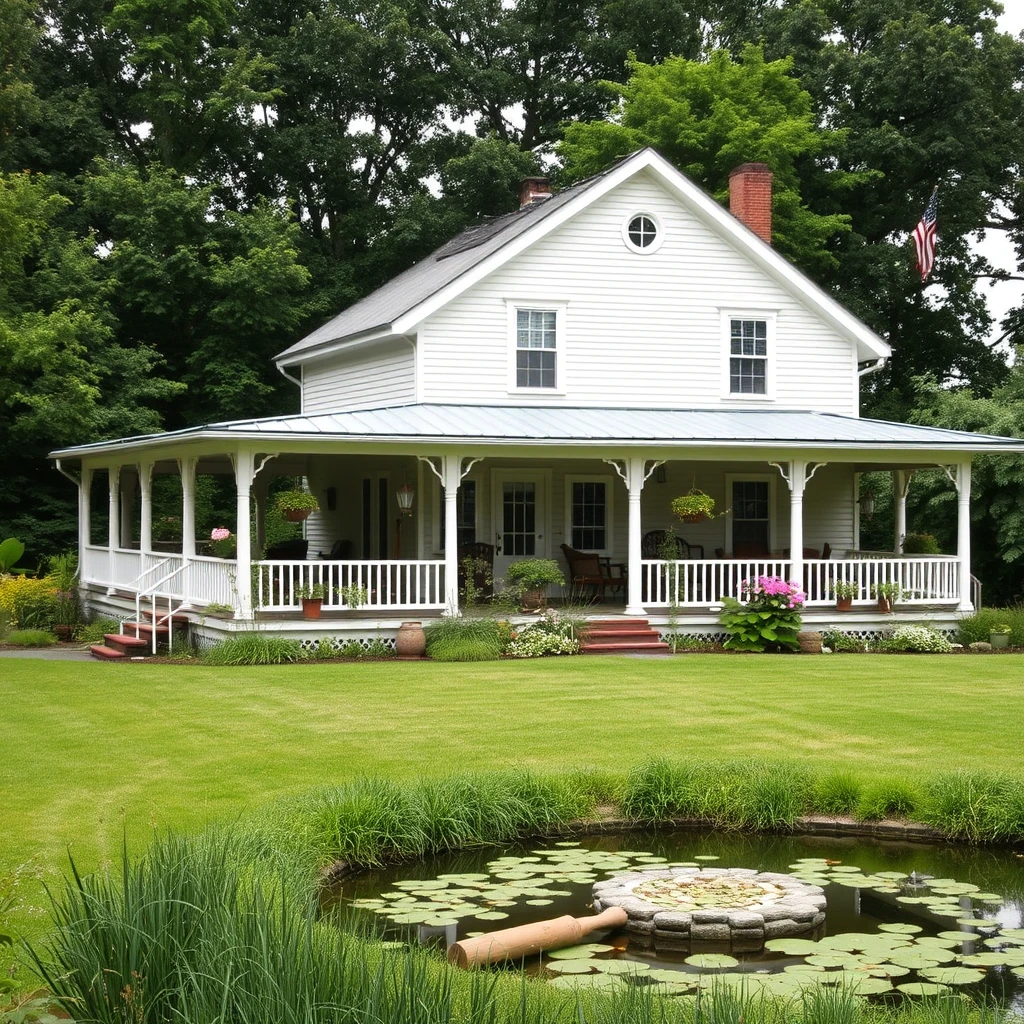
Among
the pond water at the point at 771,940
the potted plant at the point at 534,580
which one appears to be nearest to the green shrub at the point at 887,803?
the pond water at the point at 771,940

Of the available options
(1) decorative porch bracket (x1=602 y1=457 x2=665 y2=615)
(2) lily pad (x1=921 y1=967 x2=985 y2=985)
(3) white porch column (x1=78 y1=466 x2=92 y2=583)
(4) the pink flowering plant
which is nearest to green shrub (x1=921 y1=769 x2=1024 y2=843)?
(2) lily pad (x1=921 y1=967 x2=985 y2=985)

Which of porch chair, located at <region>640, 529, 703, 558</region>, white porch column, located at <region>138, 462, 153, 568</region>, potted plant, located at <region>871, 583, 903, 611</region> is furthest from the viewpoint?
porch chair, located at <region>640, 529, 703, 558</region>

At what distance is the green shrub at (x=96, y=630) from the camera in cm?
→ 2361

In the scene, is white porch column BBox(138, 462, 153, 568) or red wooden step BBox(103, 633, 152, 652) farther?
white porch column BBox(138, 462, 153, 568)

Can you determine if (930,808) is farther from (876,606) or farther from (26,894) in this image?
(876,606)

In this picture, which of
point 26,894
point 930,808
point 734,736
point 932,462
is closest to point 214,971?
point 26,894

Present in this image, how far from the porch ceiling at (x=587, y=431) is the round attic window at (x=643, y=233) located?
2.94m

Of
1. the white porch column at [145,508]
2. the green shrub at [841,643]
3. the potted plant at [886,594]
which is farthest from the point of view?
the white porch column at [145,508]

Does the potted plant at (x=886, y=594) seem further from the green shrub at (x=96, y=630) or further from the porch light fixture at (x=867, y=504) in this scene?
the green shrub at (x=96, y=630)

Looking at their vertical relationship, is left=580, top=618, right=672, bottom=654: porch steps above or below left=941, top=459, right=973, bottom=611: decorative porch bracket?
below

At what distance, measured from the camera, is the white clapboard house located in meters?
22.0

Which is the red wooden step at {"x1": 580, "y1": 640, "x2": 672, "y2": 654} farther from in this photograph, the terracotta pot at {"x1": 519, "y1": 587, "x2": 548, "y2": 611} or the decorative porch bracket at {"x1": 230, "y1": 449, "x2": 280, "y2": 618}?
the decorative porch bracket at {"x1": 230, "y1": 449, "x2": 280, "y2": 618}

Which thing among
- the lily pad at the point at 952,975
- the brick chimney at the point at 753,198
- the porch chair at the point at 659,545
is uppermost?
the brick chimney at the point at 753,198

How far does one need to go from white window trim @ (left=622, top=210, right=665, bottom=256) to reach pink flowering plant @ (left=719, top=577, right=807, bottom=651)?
6.79 m
